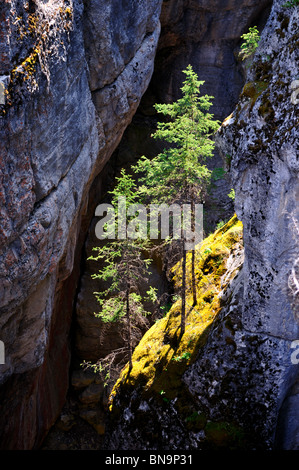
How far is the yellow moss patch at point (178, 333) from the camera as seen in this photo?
446 inches

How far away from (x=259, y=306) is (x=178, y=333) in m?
3.45

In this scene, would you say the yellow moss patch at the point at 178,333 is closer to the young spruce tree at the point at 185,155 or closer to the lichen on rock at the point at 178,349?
the lichen on rock at the point at 178,349

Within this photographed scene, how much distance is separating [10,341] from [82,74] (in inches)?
389

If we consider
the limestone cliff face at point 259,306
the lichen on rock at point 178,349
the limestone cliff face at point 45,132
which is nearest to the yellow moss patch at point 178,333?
the lichen on rock at point 178,349

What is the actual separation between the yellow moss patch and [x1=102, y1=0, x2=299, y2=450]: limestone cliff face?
21.4 inches

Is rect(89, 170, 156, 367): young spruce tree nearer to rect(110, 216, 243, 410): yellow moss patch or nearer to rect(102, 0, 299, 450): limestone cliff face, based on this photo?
rect(110, 216, 243, 410): yellow moss patch

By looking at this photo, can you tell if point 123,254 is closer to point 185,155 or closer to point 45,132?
point 185,155

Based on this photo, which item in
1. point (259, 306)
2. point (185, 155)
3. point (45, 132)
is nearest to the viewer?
point (259, 306)

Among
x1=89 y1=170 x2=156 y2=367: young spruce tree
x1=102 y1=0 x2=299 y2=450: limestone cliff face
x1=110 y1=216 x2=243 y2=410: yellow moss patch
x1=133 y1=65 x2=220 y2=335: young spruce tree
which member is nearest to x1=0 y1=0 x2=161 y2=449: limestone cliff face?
x1=89 y1=170 x2=156 y2=367: young spruce tree

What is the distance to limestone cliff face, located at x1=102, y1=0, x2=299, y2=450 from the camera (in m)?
9.18

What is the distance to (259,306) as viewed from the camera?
985 cm

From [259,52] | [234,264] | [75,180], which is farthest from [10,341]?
[259,52]

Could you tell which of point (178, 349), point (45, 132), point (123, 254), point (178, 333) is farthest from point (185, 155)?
point (178, 349)

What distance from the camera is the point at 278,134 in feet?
30.0
